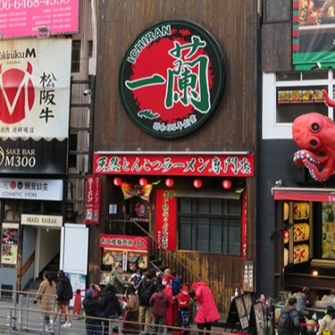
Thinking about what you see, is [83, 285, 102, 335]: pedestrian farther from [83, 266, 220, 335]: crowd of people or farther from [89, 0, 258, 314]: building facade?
[89, 0, 258, 314]: building facade

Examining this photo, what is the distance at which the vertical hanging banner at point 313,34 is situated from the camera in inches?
709

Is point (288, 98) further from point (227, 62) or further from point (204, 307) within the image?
point (204, 307)

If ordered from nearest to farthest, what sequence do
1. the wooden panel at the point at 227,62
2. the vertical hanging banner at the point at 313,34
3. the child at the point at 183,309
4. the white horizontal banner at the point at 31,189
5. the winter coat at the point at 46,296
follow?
the child at the point at 183,309 < the winter coat at the point at 46,296 < the vertical hanging banner at the point at 313,34 < the wooden panel at the point at 227,62 < the white horizontal banner at the point at 31,189

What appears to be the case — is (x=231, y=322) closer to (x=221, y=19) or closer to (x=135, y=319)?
(x=135, y=319)

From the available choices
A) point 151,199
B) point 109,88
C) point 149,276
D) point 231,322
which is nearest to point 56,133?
point 109,88

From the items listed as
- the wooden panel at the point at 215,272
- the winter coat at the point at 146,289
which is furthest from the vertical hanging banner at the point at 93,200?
the winter coat at the point at 146,289

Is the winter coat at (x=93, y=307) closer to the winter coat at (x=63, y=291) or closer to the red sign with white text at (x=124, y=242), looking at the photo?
the winter coat at (x=63, y=291)

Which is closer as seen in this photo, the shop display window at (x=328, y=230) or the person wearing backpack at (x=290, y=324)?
the person wearing backpack at (x=290, y=324)

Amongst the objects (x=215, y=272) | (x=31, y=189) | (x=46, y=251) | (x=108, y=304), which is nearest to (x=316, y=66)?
(x=215, y=272)

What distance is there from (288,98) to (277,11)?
2.87m

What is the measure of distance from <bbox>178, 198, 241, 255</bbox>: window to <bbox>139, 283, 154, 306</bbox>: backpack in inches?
174

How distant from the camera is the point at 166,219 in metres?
21.2

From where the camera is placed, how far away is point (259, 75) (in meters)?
18.9

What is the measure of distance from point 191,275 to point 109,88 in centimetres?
731
